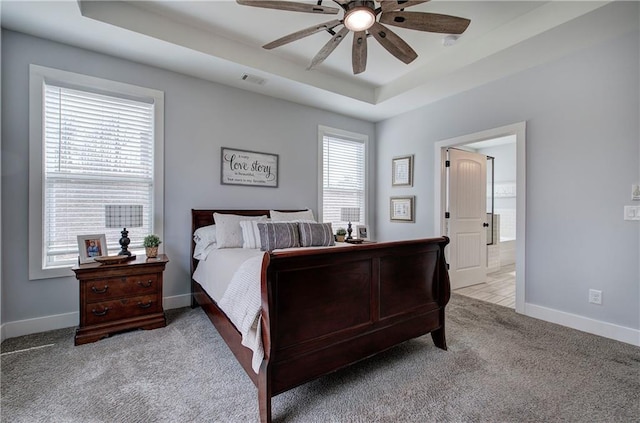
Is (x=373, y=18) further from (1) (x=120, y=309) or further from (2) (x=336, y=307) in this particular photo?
(1) (x=120, y=309)

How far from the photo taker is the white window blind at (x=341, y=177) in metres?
4.65

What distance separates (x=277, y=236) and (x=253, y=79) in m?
1.98

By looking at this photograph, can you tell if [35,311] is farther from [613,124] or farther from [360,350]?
[613,124]

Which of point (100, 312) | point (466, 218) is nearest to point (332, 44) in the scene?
point (100, 312)

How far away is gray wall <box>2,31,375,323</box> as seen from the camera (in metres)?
2.54

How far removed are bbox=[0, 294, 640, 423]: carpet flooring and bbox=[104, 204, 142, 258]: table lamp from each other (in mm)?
893

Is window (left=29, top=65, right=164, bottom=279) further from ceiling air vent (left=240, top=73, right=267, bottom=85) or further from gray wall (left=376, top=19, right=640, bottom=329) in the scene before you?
gray wall (left=376, top=19, right=640, bottom=329)

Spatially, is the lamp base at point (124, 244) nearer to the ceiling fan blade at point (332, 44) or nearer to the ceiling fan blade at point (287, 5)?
the ceiling fan blade at point (287, 5)

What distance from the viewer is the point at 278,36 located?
9.84 ft

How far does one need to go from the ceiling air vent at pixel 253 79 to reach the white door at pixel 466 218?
278 cm

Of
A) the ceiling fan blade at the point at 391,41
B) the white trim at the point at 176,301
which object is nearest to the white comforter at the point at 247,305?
the white trim at the point at 176,301

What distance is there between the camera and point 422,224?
14.3 feet

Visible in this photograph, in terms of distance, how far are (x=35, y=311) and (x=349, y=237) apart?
3.44 meters

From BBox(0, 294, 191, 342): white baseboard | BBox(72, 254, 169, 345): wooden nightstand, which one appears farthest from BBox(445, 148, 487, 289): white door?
BBox(0, 294, 191, 342): white baseboard
